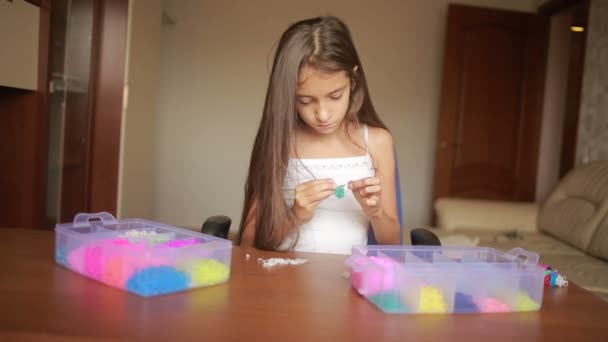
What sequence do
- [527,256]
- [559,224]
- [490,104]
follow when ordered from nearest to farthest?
→ 1. [527,256]
2. [559,224]
3. [490,104]

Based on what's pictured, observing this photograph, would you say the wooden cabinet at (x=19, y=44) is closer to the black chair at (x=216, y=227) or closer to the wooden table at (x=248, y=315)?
the black chair at (x=216, y=227)

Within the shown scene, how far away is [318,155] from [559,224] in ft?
7.82

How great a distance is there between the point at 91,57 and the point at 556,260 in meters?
2.90

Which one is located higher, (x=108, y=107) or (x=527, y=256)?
(x=108, y=107)

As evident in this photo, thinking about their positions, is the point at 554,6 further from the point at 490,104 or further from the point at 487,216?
the point at 487,216

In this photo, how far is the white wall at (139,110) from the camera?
11.5 ft

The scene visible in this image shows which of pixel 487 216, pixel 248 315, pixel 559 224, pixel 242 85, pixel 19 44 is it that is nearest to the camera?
pixel 248 315

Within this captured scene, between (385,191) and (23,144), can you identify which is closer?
(385,191)

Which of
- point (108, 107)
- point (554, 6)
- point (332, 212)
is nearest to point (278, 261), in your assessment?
point (332, 212)

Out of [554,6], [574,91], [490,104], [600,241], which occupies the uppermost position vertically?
[554,6]

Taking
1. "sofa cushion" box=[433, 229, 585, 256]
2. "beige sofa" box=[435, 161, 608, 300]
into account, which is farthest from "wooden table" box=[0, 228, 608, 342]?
"sofa cushion" box=[433, 229, 585, 256]

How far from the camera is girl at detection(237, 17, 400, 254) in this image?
154cm

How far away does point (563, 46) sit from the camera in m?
5.05

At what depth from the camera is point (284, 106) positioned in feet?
5.12
